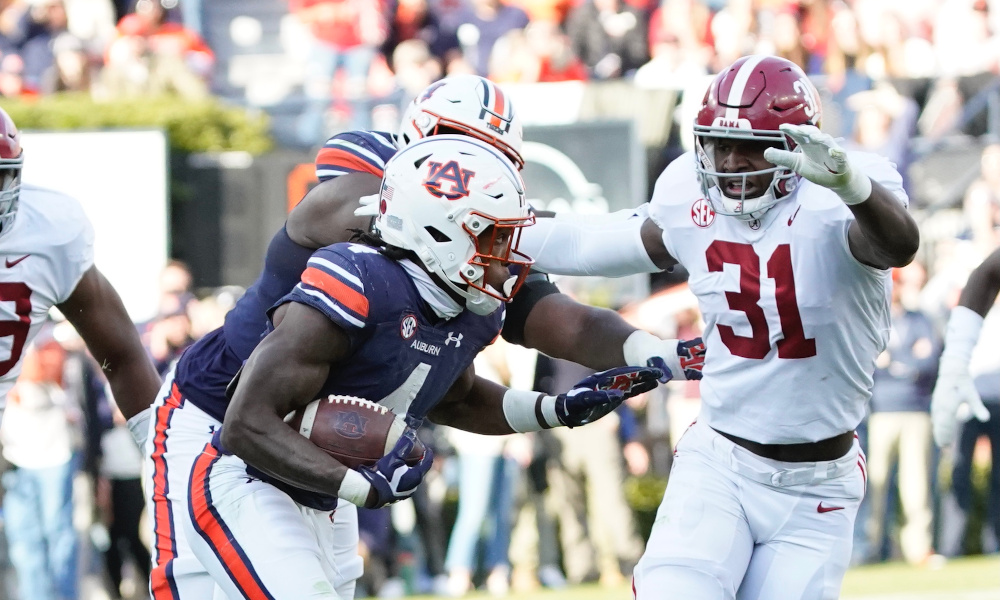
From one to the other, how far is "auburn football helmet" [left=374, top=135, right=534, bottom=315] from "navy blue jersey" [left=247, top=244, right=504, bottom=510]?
0.10 m

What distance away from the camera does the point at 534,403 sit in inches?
163

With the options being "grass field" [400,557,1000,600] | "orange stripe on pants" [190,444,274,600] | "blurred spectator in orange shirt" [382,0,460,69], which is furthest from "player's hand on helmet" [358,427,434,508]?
"blurred spectator in orange shirt" [382,0,460,69]

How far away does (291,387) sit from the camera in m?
3.39

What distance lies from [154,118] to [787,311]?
5899 mm

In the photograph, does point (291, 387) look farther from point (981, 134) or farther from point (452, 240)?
point (981, 134)

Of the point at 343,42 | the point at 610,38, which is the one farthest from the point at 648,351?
the point at 343,42

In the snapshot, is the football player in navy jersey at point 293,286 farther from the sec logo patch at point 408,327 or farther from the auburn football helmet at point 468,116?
the sec logo patch at point 408,327

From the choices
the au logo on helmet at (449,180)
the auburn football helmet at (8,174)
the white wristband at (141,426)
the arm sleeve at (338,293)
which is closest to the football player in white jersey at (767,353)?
the au logo on helmet at (449,180)

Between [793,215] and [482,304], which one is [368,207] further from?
[793,215]

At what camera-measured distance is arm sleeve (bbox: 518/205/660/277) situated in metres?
4.27

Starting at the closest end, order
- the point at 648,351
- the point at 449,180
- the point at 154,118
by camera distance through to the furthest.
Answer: the point at 449,180 < the point at 648,351 < the point at 154,118

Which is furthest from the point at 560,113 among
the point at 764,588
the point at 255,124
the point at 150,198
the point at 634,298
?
the point at 764,588

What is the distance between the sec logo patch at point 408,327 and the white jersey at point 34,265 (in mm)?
1406

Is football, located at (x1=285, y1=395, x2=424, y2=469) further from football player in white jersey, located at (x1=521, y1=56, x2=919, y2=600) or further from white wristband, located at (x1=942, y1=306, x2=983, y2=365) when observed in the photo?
white wristband, located at (x1=942, y1=306, x2=983, y2=365)
